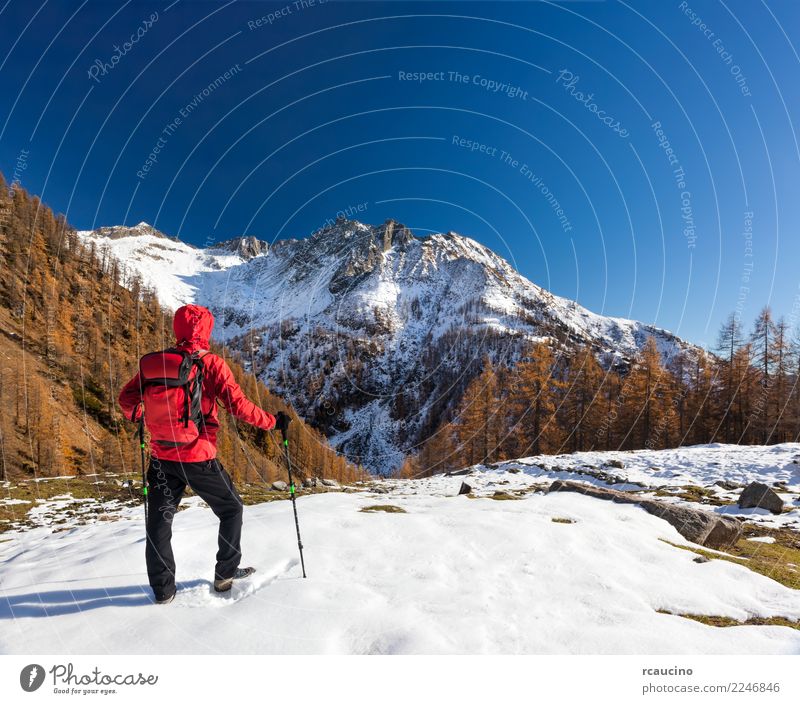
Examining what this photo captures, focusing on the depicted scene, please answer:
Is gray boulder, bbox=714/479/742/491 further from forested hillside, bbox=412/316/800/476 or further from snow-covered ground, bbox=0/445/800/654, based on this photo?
forested hillside, bbox=412/316/800/476

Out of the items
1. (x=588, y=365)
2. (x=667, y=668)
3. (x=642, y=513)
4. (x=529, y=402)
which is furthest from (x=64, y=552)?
(x=588, y=365)

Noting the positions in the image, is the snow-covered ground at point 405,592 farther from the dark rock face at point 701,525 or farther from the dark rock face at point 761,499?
the dark rock face at point 761,499

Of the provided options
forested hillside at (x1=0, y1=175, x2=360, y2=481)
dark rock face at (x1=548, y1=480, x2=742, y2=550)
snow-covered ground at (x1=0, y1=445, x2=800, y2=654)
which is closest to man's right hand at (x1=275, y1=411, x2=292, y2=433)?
Answer: snow-covered ground at (x1=0, y1=445, x2=800, y2=654)

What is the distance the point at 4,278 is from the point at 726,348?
3580 inches

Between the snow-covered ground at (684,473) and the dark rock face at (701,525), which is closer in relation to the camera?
the dark rock face at (701,525)

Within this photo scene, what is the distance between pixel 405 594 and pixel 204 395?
126 inches

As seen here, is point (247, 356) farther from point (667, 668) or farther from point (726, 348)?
point (667, 668)

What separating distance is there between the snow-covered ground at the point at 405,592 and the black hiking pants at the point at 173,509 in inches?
12.2

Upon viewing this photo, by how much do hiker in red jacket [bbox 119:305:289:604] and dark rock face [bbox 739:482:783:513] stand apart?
1396 cm

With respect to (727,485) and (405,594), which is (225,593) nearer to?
(405,594)

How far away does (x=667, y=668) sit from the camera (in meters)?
3.49

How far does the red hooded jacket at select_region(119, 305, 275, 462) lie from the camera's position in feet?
13.8

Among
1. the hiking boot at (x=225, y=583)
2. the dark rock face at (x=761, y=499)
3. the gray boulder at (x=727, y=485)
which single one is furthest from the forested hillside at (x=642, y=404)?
the hiking boot at (x=225, y=583)

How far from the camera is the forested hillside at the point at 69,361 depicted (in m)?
33.4
